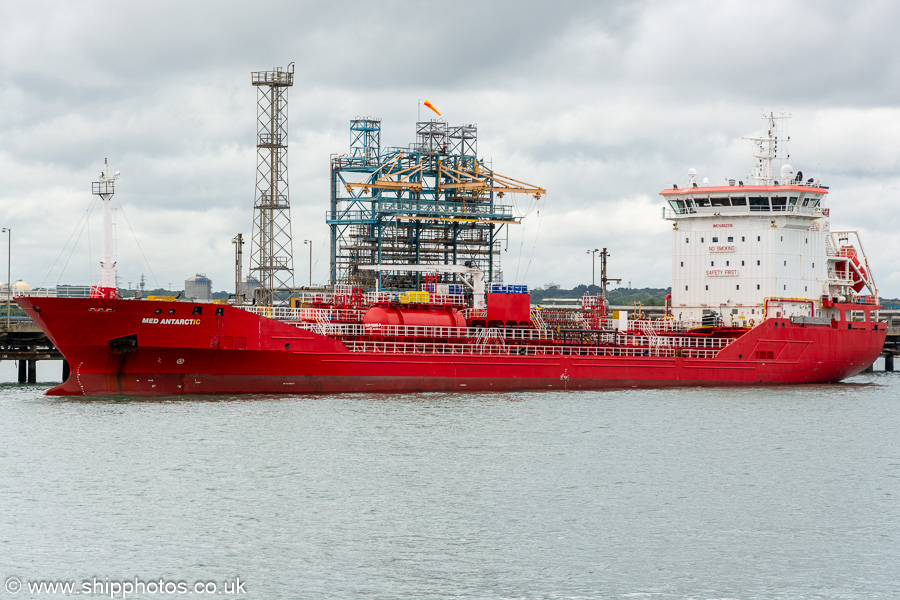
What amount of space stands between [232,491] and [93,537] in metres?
4.28

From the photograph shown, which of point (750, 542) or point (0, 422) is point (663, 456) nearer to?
point (750, 542)

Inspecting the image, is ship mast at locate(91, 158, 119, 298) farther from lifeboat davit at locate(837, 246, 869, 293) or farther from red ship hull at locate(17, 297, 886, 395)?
lifeboat davit at locate(837, 246, 869, 293)

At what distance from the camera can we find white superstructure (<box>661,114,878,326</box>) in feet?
167

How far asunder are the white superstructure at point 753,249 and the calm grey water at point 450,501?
47.6 ft

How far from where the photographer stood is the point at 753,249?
5106 centimetres

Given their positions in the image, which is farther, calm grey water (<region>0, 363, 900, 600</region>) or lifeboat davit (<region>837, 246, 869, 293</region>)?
lifeboat davit (<region>837, 246, 869, 293</region>)

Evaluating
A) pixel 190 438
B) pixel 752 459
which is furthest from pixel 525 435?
pixel 190 438

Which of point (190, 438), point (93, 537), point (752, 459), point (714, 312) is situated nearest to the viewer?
point (93, 537)

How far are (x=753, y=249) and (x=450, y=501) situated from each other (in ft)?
107

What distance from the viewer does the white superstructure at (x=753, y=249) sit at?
5078 centimetres

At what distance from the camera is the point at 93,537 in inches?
774

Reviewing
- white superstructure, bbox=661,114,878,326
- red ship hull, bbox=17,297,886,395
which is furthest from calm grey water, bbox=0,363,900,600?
white superstructure, bbox=661,114,878,326

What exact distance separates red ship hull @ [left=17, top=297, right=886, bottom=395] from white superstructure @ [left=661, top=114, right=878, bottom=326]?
2.32m

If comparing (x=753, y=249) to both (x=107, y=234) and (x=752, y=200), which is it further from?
(x=107, y=234)
